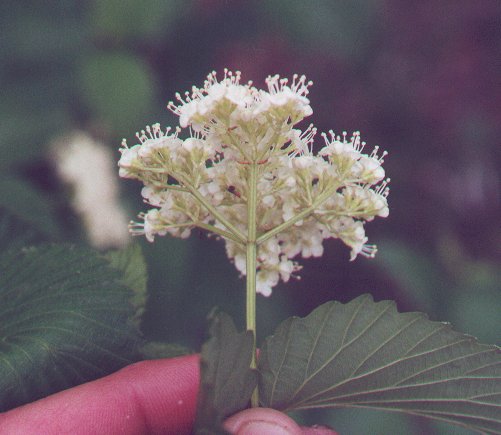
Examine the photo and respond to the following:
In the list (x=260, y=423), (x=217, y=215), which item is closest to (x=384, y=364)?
(x=260, y=423)

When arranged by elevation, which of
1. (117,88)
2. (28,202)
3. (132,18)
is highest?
(132,18)

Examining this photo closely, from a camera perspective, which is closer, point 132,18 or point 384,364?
point 384,364

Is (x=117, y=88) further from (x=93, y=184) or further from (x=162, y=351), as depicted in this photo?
(x=162, y=351)

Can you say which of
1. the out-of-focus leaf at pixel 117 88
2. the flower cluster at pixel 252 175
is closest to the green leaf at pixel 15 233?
the flower cluster at pixel 252 175

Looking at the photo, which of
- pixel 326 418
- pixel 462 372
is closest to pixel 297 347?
pixel 462 372

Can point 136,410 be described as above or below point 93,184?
below

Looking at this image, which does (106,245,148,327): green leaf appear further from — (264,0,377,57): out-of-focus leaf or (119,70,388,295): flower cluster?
(264,0,377,57): out-of-focus leaf

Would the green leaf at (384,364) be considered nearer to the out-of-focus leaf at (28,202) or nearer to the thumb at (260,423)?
the thumb at (260,423)
